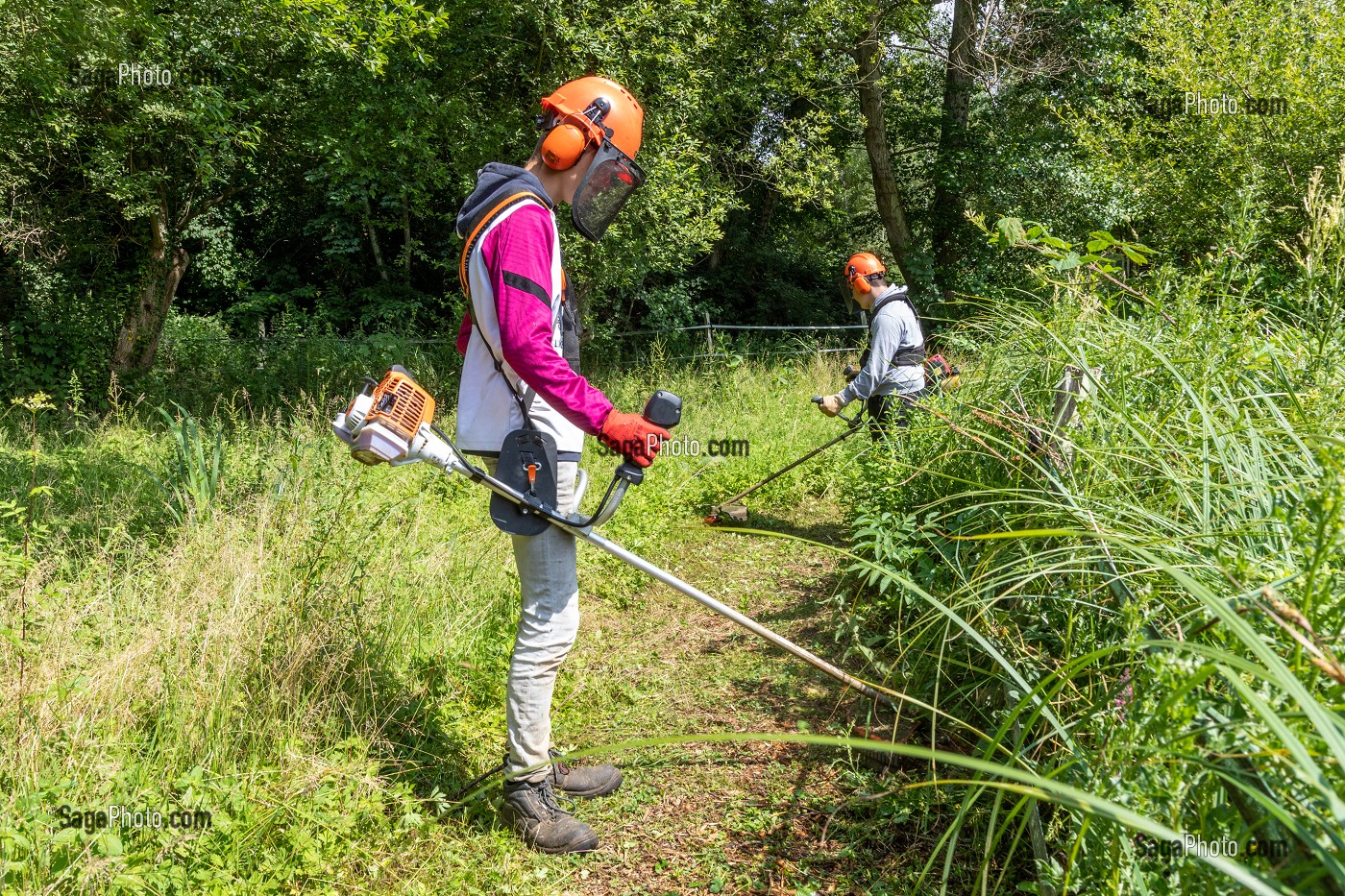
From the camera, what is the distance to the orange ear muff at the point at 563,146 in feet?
8.93

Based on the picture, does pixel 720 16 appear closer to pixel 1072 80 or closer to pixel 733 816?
pixel 1072 80

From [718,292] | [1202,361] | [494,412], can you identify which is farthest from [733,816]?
[718,292]

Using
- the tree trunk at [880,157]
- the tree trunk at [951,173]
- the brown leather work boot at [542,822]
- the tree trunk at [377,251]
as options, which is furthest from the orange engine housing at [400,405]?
the tree trunk at [377,251]

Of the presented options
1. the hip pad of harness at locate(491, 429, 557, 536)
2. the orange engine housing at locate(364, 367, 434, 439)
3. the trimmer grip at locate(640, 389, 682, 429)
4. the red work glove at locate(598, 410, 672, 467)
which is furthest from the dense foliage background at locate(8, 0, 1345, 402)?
the orange engine housing at locate(364, 367, 434, 439)

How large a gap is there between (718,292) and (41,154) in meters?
11.4

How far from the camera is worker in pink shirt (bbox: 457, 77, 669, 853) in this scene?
251 cm

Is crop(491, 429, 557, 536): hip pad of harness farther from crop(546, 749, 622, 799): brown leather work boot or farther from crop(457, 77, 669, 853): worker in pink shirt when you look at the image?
crop(546, 749, 622, 799): brown leather work boot

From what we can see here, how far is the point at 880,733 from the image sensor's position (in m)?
3.07

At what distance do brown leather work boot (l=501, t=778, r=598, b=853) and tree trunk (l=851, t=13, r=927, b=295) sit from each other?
11.1 metres

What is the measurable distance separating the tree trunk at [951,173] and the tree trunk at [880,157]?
71 centimetres

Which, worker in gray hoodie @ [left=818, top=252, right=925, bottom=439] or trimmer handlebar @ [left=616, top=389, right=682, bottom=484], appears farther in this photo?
worker in gray hoodie @ [left=818, top=252, right=925, bottom=439]

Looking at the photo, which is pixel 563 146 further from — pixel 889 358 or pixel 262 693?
pixel 889 358

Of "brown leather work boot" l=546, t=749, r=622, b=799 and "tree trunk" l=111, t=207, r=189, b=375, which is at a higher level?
"tree trunk" l=111, t=207, r=189, b=375

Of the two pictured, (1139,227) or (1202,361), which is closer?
(1202,361)
